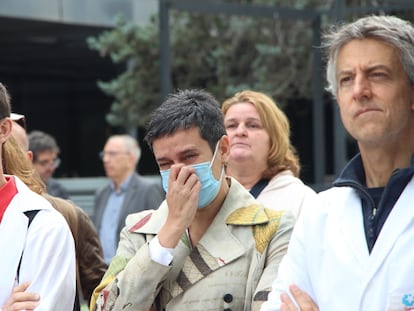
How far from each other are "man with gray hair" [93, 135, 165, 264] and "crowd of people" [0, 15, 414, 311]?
14.6 feet

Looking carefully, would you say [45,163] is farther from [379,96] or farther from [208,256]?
[379,96]

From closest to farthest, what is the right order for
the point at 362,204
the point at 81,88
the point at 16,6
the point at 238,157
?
the point at 362,204
the point at 238,157
the point at 16,6
the point at 81,88

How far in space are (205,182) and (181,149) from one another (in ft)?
0.47

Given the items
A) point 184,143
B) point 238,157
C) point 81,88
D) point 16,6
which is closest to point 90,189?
point 16,6

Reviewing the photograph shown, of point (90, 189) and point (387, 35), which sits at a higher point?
point (387, 35)

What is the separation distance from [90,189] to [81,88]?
17.6ft

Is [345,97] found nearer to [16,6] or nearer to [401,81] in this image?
[401,81]

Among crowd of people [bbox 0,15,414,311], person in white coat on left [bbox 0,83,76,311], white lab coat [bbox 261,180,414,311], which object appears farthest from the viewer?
person in white coat on left [bbox 0,83,76,311]

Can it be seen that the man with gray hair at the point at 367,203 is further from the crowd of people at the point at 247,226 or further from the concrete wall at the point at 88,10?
the concrete wall at the point at 88,10

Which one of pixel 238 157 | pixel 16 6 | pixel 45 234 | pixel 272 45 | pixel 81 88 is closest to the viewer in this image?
pixel 45 234

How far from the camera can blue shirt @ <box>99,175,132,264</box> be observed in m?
8.33

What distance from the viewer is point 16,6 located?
13.9 m

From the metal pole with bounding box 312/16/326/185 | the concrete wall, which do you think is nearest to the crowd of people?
the metal pole with bounding box 312/16/326/185

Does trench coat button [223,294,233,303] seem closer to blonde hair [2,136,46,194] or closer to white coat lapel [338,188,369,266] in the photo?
white coat lapel [338,188,369,266]
